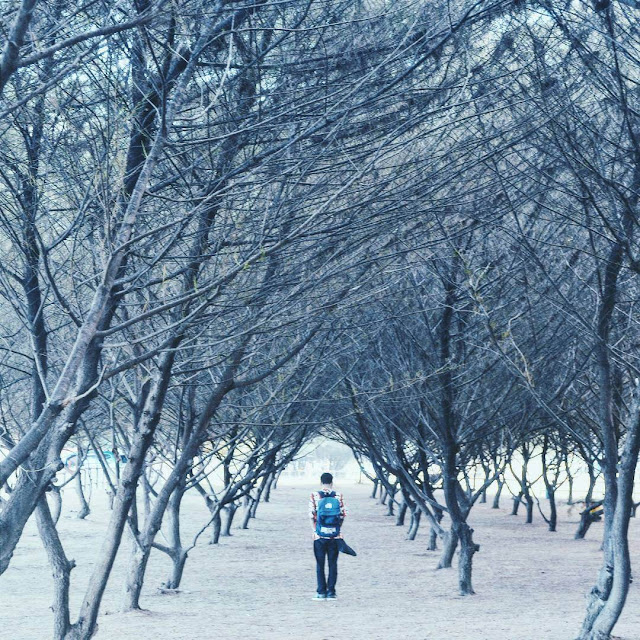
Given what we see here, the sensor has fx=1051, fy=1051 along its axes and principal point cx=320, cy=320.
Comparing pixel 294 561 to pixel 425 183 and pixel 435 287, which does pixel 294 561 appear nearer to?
pixel 435 287

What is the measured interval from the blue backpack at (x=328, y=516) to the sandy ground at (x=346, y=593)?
0.97 metres

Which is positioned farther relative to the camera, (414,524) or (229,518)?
(229,518)

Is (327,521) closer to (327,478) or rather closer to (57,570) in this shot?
(327,478)

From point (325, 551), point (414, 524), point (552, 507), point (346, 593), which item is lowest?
point (346, 593)

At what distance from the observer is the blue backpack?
14.0 metres

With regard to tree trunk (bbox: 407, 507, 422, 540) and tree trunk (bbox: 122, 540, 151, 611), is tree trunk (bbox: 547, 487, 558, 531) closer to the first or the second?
tree trunk (bbox: 407, 507, 422, 540)

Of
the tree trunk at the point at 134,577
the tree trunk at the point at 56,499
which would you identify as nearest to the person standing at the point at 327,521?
the tree trunk at the point at 134,577

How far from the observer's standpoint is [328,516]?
1402 centimetres

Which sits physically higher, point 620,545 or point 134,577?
point 620,545

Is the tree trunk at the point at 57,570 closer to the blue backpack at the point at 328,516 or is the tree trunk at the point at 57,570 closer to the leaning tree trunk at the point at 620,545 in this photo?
the leaning tree trunk at the point at 620,545

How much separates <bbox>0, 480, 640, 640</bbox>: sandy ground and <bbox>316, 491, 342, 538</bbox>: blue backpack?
Answer: 969 mm

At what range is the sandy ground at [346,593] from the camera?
11.4 metres

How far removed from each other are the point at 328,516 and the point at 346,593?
201cm

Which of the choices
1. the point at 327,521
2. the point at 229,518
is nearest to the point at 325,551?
the point at 327,521
